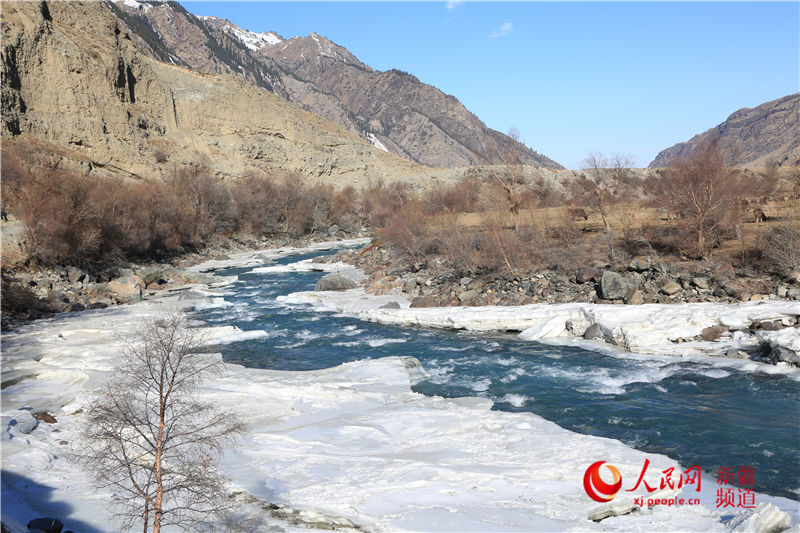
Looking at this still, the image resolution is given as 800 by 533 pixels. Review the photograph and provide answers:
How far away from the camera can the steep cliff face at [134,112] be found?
38312 mm

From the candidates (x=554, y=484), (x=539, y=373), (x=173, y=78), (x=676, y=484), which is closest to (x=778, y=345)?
(x=539, y=373)

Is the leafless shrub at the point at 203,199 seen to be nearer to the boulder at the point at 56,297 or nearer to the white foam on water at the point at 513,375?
the boulder at the point at 56,297

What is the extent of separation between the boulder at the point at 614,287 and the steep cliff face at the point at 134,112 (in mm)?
37201

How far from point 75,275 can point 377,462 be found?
1991 centimetres

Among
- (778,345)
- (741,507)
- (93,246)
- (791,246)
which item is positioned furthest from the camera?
(93,246)

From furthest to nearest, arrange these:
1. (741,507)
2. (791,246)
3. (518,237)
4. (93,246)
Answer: (93,246) → (518,237) → (791,246) → (741,507)

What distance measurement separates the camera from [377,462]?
6.30 metres

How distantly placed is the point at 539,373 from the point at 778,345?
4770mm

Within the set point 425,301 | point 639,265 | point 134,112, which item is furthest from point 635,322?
point 134,112

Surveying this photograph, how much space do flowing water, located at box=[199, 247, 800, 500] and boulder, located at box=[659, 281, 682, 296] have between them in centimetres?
404

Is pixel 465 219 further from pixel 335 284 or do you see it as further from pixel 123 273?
pixel 123 273

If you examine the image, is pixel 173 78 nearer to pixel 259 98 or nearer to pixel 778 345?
pixel 259 98

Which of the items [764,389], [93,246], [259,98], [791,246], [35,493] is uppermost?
[259,98]

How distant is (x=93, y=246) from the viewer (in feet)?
76.4
